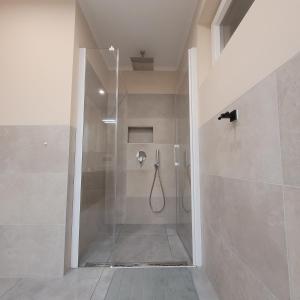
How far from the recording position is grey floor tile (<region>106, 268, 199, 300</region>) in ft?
5.30

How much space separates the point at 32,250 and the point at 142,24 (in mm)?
2675

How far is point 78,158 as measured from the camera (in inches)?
86.5

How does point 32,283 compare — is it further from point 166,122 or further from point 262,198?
point 166,122

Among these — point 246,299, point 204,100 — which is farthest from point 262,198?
point 204,100

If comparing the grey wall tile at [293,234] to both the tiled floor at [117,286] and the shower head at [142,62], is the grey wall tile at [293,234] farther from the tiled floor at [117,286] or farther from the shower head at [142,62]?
the shower head at [142,62]

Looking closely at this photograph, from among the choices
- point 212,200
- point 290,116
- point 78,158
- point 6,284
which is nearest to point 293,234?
point 290,116

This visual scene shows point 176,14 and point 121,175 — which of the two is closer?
point 176,14

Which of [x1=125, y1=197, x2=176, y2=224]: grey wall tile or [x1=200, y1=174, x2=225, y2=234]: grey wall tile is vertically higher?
[x1=200, y1=174, x2=225, y2=234]: grey wall tile

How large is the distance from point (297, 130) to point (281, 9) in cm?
49

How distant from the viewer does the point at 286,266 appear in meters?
0.82

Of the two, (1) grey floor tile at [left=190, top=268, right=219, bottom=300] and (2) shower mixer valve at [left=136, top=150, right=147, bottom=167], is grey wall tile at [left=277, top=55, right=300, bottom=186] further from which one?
(2) shower mixer valve at [left=136, top=150, right=147, bottom=167]

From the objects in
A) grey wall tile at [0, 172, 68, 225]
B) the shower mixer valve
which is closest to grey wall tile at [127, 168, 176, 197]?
the shower mixer valve

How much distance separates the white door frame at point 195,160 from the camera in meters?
2.12

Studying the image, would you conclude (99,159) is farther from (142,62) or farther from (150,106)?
(142,62)
